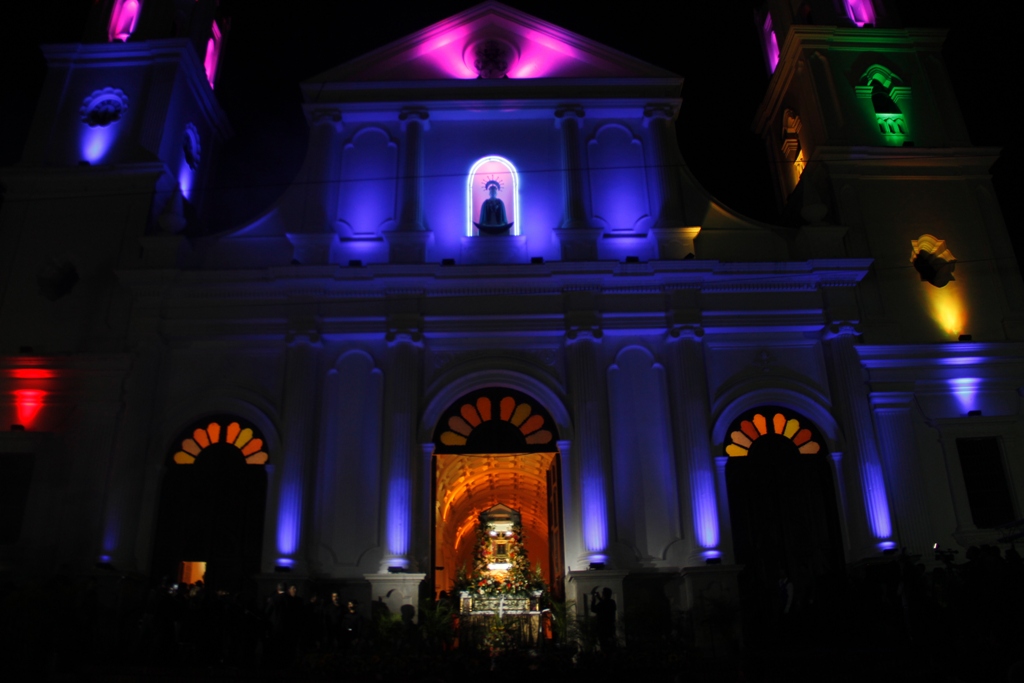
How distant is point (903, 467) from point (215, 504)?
15450 millimetres

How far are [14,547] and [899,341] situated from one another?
20.7m

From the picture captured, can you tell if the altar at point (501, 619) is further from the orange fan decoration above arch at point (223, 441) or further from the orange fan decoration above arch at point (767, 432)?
the orange fan decoration above arch at point (223, 441)

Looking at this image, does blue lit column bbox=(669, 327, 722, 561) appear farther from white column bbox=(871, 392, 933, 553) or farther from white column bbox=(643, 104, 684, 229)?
white column bbox=(871, 392, 933, 553)

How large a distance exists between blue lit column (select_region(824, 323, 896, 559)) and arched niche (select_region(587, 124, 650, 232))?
5.60 m

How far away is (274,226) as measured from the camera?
22.2m

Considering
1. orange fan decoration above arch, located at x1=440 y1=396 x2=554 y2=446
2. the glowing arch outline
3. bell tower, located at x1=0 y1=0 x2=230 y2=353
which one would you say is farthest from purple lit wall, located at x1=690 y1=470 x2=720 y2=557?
bell tower, located at x1=0 y1=0 x2=230 y2=353

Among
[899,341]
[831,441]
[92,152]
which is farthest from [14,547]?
[899,341]

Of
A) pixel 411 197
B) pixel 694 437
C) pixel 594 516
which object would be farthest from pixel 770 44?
pixel 594 516

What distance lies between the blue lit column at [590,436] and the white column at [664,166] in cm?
382

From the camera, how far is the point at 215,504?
19594 mm

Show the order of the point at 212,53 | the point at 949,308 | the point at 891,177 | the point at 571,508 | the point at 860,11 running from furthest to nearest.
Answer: the point at 212,53, the point at 860,11, the point at 891,177, the point at 949,308, the point at 571,508

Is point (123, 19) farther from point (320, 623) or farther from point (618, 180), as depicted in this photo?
point (320, 623)

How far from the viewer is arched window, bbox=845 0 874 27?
87.0 feet

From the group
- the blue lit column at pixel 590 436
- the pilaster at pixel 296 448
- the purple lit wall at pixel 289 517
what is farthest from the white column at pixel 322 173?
the blue lit column at pixel 590 436
